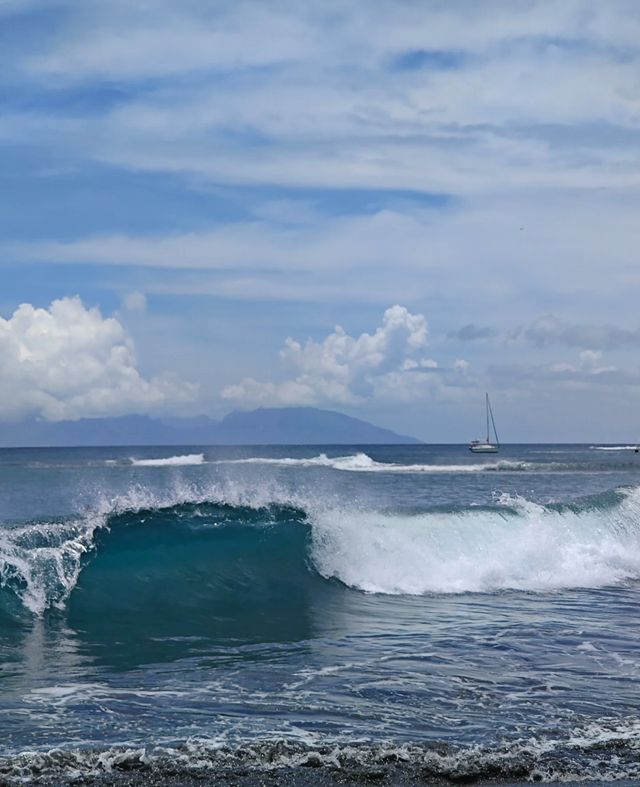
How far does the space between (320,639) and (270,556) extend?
587 cm

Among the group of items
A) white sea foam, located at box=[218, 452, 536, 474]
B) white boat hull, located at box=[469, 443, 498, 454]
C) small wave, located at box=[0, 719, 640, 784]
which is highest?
white boat hull, located at box=[469, 443, 498, 454]

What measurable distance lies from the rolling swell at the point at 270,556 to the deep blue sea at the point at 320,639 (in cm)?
5

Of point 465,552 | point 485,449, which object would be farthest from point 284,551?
point 485,449

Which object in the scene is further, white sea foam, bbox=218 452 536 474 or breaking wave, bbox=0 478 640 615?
white sea foam, bbox=218 452 536 474

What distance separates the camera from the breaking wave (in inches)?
631

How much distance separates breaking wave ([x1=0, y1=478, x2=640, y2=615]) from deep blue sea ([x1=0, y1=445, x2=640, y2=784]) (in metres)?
0.05

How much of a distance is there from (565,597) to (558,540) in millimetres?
4364

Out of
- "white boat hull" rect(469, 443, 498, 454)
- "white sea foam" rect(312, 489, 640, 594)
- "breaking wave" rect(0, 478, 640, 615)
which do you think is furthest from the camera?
"white boat hull" rect(469, 443, 498, 454)

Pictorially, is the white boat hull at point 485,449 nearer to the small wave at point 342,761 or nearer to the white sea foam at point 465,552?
the white sea foam at point 465,552

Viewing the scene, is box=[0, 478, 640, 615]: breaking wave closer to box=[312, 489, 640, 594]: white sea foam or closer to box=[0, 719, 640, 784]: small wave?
box=[312, 489, 640, 594]: white sea foam

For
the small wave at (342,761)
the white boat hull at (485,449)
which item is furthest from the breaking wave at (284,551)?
the white boat hull at (485,449)

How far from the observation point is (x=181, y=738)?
831 cm

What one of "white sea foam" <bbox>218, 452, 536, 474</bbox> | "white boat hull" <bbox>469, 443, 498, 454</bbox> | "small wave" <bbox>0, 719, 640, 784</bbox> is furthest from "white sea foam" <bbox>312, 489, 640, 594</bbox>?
"white boat hull" <bbox>469, 443, 498, 454</bbox>

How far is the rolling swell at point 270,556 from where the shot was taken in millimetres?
15254
